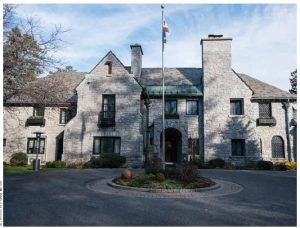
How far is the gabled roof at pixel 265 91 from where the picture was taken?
25109 millimetres

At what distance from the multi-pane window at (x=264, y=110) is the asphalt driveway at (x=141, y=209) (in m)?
15.4

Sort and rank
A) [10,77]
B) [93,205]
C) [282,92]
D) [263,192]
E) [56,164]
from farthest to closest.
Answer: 1. [282,92]
2. [56,164]
3. [10,77]
4. [263,192]
5. [93,205]

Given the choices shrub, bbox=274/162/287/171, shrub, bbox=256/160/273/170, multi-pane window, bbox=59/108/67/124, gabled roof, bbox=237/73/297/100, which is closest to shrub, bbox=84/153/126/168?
→ multi-pane window, bbox=59/108/67/124

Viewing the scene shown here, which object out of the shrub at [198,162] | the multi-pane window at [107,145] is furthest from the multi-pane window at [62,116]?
the shrub at [198,162]

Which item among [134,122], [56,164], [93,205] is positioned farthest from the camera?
[134,122]

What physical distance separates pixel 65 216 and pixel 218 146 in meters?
19.3

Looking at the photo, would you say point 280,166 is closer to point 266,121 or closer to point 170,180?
point 266,121

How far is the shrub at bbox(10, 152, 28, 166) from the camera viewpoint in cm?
2403

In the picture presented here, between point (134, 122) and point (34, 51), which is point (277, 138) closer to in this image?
point (134, 122)

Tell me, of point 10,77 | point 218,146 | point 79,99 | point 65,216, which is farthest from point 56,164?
point 65,216

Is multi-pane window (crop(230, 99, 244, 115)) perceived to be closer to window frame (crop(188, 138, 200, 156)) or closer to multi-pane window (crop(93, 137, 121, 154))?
window frame (crop(188, 138, 200, 156))

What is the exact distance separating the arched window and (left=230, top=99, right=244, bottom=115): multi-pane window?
4097mm

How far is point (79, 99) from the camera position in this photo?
24297 mm

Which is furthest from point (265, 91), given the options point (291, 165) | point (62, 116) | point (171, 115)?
point (62, 116)
